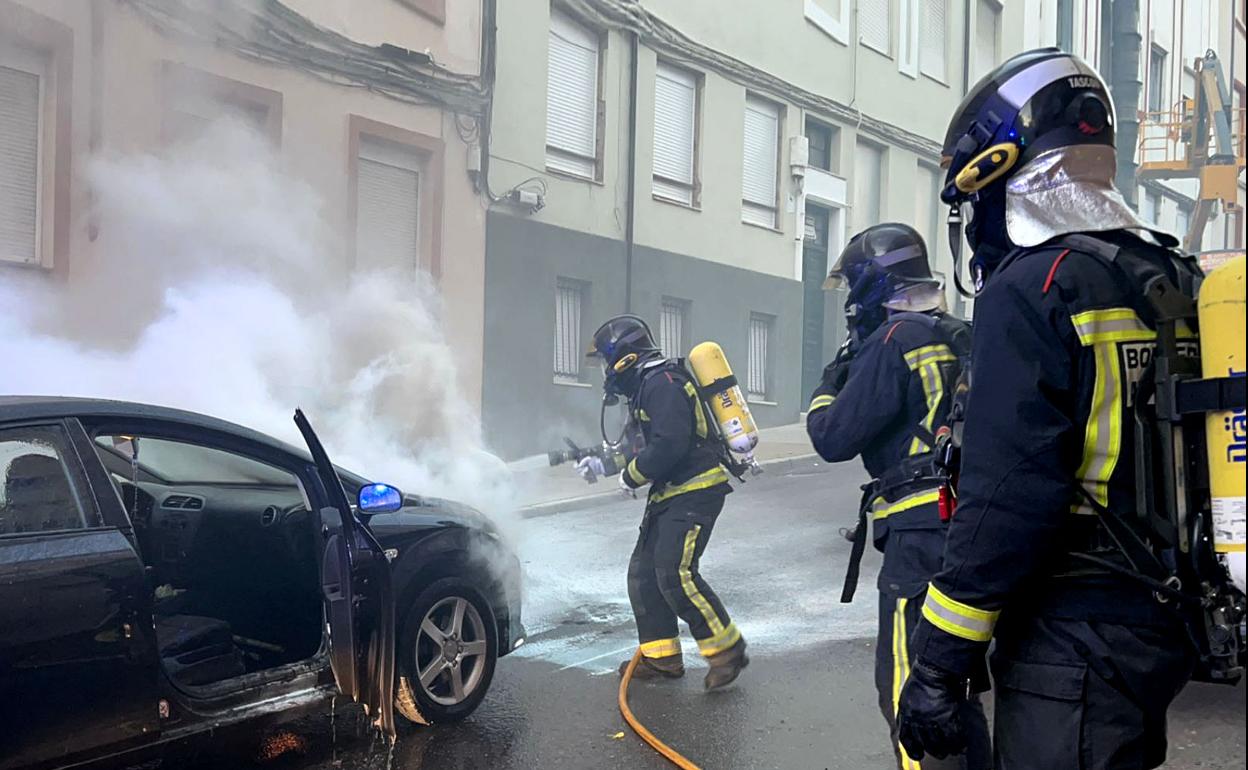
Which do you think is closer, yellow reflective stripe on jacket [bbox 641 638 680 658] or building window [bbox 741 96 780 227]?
yellow reflective stripe on jacket [bbox 641 638 680 658]

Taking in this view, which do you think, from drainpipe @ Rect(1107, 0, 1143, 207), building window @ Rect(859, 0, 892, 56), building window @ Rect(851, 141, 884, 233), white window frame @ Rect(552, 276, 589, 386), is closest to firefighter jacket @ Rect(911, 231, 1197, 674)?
drainpipe @ Rect(1107, 0, 1143, 207)

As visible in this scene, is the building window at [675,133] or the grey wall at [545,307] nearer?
the grey wall at [545,307]

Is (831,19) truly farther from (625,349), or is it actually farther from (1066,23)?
(625,349)

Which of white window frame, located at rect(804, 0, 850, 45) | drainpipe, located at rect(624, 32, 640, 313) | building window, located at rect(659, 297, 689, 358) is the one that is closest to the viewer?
drainpipe, located at rect(624, 32, 640, 313)

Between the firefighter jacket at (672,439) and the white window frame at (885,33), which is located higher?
the white window frame at (885,33)

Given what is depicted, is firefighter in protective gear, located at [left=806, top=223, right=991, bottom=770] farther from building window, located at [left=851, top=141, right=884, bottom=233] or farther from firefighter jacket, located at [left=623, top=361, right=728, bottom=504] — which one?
building window, located at [left=851, top=141, right=884, bottom=233]

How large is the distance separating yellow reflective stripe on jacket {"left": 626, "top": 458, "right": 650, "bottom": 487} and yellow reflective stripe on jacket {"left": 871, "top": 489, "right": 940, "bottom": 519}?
188 cm

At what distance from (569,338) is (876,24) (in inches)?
309

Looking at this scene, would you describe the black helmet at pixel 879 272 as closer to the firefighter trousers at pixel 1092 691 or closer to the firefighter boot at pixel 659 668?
the firefighter trousers at pixel 1092 691

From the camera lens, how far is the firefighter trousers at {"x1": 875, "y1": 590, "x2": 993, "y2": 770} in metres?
3.33

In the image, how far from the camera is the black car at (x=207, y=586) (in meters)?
3.35

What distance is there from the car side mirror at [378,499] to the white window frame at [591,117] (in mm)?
9345

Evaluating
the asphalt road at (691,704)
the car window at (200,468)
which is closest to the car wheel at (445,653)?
the asphalt road at (691,704)

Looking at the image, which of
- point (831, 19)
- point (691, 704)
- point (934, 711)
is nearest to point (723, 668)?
point (691, 704)
